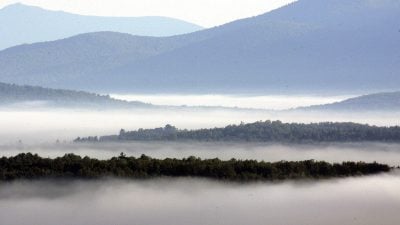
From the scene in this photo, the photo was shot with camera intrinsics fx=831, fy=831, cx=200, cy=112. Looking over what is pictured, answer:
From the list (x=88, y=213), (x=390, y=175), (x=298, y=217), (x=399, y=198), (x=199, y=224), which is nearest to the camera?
(x=199, y=224)

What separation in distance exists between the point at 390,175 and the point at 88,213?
178 feet

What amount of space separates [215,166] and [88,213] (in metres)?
35.2

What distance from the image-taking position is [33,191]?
9988 cm

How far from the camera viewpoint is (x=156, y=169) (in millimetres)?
120438

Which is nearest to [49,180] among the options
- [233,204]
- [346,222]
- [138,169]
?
[138,169]

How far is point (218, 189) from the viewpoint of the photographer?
10106 cm

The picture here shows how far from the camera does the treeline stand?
11475 centimetres

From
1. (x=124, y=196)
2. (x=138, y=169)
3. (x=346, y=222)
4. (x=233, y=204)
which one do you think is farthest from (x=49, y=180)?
(x=346, y=222)

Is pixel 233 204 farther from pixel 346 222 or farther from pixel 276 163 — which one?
pixel 276 163

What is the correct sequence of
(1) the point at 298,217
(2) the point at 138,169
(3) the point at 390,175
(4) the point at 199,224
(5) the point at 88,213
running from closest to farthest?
1. (4) the point at 199,224
2. (1) the point at 298,217
3. (5) the point at 88,213
4. (2) the point at 138,169
5. (3) the point at 390,175

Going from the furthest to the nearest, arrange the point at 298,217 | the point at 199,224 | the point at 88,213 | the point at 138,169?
the point at 138,169 < the point at 88,213 < the point at 298,217 < the point at 199,224

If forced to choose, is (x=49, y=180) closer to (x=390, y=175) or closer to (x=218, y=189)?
(x=218, y=189)

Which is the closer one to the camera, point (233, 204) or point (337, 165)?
point (233, 204)

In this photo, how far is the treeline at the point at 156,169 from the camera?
114750 mm
